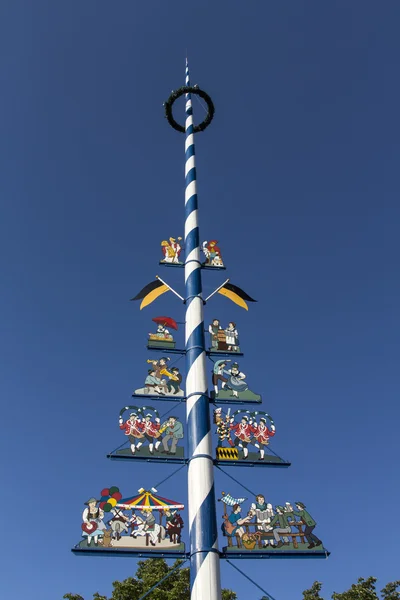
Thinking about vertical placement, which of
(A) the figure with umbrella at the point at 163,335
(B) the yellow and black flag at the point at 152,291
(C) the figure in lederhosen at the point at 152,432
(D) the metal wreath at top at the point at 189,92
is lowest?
(C) the figure in lederhosen at the point at 152,432

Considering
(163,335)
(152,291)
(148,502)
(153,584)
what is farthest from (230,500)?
(153,584)

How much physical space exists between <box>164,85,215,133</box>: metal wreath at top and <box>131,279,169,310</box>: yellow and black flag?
5359 mm

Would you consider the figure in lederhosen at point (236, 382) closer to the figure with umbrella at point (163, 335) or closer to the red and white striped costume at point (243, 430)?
the red and white striped costume at point (243, 430)

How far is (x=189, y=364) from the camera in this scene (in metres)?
9.66

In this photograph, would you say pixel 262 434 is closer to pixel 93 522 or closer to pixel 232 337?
pixel 232 337

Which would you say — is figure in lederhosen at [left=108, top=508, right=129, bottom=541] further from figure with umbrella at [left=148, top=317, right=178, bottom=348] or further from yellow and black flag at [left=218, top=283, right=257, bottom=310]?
yellow and black flag at [left=218, top=283, right=257, bottom=310]

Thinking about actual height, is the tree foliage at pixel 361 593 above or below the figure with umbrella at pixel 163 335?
below

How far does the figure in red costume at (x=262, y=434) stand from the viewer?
31.2 feet

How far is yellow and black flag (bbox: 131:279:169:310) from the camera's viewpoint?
1161 cm

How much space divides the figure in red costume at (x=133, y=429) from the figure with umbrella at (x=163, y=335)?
1.56 metres

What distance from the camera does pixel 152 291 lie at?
11641 mm

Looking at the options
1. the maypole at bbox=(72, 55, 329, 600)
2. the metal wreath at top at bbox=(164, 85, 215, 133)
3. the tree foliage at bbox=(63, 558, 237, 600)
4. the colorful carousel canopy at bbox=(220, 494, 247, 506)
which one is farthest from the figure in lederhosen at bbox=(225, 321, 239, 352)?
the tree foliage at bbox=(63, 558, 237, 600)

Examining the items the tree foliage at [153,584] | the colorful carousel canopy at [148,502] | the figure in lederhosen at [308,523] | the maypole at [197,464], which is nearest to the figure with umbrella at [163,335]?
the maypole at [197,464]

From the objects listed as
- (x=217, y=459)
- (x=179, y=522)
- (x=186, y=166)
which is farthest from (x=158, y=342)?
(x=186, y=166)
